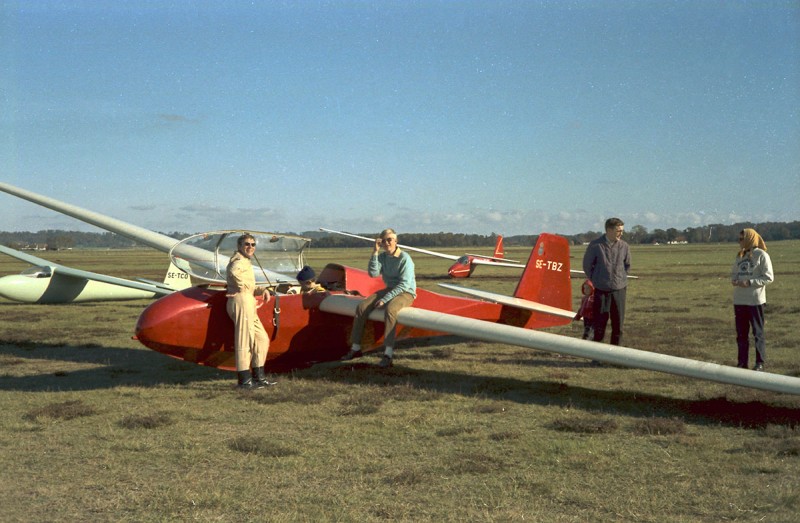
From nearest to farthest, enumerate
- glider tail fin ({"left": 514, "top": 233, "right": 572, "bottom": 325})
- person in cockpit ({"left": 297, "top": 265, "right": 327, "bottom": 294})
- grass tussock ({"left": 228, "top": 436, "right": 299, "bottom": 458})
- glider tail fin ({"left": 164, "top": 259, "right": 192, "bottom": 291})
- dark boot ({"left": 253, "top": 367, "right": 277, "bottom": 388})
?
1. grass tussock ({"left": 228, "top": 436, "right": 299, "bottom": 458})
2. dark boot ({"left": 253, "top": 367, "right": 277, "bottom": 388})
3. person in cockpit ({"left": 297, "top": 265, "right": 327, "bottom": 294})
4. glider tail fin ({"left": 514, "top": 233, "right": 572, "bottom": 325})
5. glider tail fin ({"left": 164, "top": 259, "right": 192, "bottom": 291})

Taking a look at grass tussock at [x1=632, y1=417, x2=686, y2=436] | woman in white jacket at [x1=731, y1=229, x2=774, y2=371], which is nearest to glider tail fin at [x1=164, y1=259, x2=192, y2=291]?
woman in white jacket at [x1=731, y1=229, x2=774, y2=371]

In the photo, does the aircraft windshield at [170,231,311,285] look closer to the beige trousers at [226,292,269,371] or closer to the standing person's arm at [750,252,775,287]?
the beige trousers at [226,292,269,371]

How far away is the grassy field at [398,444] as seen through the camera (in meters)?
4.01

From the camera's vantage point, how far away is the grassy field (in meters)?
4.01

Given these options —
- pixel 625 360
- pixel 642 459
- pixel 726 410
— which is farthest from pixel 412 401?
pixel 726 410

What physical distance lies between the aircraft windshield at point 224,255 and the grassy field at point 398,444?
132 centimetres

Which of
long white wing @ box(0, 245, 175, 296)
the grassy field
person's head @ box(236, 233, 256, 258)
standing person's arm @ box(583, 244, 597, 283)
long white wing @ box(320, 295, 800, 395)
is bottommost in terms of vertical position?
the grassy field

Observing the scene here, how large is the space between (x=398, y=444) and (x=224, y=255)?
3547mm

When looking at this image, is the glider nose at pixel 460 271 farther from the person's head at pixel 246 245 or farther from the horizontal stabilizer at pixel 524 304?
the person's head at pixel 246 245

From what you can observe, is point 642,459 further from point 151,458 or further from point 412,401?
point 151,458

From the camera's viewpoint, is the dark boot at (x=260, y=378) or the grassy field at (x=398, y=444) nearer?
the grassy field at (x=398, y=444)

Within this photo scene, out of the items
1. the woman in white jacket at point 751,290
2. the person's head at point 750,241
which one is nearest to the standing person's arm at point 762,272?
the woman in white jacket at point 751,290

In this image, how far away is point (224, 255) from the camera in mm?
7746

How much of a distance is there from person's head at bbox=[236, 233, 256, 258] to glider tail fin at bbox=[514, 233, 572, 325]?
4792mm
